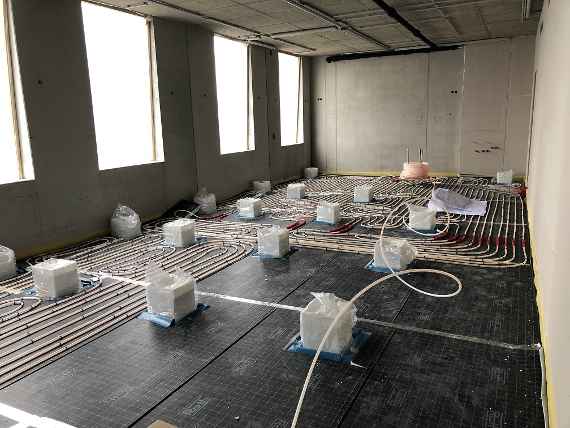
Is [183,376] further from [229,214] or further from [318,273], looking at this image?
[229,214]

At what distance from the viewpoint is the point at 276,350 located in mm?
3227

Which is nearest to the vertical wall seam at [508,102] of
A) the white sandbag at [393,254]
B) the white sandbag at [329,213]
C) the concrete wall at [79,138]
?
the white sandbag at [329,213]

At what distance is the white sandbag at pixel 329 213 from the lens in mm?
6727

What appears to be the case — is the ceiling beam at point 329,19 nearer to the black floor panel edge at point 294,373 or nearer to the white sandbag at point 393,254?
the white sandbag at point 393,254

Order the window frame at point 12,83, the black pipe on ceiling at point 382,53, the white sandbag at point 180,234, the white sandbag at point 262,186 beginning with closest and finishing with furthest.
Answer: the window frame at point 12,83 → the white sandbag at point 180,234 → the white sandbag at point 262,186 → the black pipe on ceiling at point 382,53

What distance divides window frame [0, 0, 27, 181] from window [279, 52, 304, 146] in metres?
6.85

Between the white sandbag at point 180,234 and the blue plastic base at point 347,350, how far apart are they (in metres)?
2.84

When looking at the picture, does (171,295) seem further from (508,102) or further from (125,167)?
(508,102)

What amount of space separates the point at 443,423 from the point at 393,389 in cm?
36

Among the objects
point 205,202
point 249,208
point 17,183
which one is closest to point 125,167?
point 205,202

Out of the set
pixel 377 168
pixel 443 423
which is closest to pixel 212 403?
pixel 443 423

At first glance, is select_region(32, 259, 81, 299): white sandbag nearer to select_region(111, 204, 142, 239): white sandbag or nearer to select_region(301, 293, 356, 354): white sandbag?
select_region(111, 204, 142, 239): white sandbag

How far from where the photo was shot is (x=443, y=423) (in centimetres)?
242

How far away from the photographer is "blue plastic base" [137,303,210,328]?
3.66 metres
